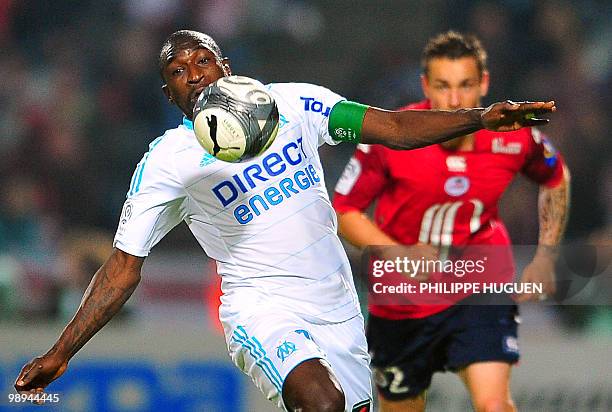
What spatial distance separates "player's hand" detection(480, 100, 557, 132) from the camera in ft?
12.0

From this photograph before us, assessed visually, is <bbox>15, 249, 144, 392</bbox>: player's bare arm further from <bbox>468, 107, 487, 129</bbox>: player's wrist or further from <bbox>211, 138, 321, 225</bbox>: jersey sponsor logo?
<bbox>468, 107, 487, 129</bbox>: player's wrist

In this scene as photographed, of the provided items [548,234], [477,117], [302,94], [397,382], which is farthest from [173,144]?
[548,234]

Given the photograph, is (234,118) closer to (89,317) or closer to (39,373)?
(89,317)

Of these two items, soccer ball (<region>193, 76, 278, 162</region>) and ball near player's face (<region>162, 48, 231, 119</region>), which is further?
ball near player's face (<region>162, 48, 231, 119</region>)

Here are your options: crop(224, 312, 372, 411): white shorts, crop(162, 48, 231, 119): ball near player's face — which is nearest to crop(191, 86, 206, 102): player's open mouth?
crop(162, 48, 231, 119): ball near player's face

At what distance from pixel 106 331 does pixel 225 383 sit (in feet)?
2.55

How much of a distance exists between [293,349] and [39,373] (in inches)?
34.8

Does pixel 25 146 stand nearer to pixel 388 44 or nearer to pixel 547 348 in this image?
pixel 388 44

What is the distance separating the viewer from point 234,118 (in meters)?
3.77

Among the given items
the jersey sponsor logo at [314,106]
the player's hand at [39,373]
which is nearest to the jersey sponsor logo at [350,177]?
the jersey sponsor logo at [314,106]

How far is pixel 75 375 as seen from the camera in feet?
22.8

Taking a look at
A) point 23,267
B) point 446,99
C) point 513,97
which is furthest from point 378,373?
point 513,97

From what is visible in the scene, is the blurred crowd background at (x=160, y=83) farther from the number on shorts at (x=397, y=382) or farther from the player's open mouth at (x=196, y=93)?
the player's open mouth at (x=196, y=93)

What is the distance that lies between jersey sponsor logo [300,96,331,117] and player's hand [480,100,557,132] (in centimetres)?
70
